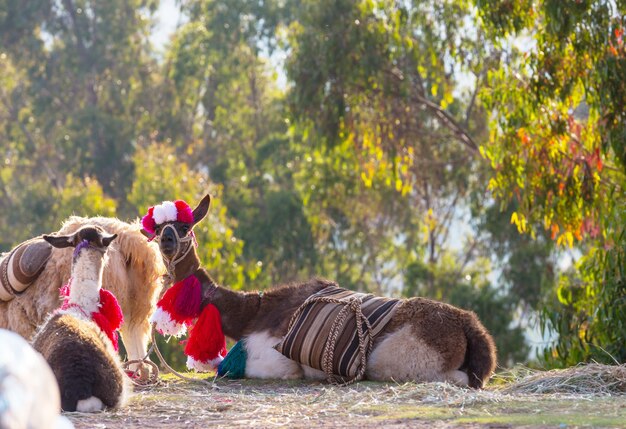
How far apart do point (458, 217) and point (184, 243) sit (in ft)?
73.8

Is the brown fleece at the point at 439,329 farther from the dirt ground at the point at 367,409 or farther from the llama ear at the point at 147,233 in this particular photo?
the dirt ground at the point at 367,409

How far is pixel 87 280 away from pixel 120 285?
4.64ft

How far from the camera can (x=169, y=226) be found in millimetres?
8398

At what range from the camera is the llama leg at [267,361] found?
8.01m

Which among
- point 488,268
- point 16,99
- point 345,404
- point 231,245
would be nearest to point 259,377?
point 345,404

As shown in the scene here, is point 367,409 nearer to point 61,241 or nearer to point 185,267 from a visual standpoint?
point 61,241

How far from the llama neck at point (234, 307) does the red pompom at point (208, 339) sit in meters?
0.06

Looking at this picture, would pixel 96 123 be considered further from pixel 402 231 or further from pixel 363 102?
pixel 363 102

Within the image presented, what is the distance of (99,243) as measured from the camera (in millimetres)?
7262

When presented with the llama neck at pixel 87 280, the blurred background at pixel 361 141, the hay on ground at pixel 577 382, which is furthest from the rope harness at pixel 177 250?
the blurred background at pixel 361 141

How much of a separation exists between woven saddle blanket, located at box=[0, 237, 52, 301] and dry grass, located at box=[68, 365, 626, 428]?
1.43 meters

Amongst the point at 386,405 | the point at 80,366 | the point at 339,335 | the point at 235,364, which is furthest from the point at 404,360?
the point at 80,366

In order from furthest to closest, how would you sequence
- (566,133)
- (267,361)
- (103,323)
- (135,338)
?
(566,133) < (135,338) < (267,361) < (103,323)

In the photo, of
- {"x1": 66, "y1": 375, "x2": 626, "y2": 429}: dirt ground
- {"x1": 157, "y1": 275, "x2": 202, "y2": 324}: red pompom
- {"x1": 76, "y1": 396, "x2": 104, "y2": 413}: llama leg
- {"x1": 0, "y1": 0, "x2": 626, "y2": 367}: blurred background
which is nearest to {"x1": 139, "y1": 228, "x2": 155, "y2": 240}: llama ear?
{"x1": 157, "y1": 275, "x2": 202, "y2": 324}: red pompom
